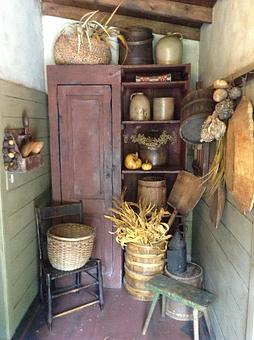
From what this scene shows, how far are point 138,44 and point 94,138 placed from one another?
0.83m

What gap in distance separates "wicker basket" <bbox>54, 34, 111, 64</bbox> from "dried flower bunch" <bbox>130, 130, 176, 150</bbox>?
0.70 metres

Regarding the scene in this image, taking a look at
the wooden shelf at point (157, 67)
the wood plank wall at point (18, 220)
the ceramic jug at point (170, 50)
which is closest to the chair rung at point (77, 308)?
the wood plank wall at point (18, 220)

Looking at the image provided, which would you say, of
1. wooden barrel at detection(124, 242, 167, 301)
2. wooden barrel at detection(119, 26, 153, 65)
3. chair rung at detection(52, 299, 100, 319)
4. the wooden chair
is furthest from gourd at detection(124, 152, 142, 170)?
chair rung at detection(52, 299, 100, 319)

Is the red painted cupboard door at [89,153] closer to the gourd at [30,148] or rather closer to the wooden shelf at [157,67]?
the wooden shelf at [157,67]

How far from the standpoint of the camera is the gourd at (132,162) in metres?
2.52

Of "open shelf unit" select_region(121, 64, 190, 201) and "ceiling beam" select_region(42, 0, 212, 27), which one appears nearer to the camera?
"ceiling beam" select_region(42, 0, 212, 27)

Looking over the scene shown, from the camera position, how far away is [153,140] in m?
2.57

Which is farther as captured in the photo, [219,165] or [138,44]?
[138,44]

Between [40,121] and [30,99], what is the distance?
0.24 meters

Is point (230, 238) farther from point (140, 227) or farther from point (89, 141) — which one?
point (89, 141)

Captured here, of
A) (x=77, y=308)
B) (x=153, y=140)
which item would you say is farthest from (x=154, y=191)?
(x=77, y=308)

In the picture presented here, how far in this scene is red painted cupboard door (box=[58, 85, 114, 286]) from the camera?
7.79 feet

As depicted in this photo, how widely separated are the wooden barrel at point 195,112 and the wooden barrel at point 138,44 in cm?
83

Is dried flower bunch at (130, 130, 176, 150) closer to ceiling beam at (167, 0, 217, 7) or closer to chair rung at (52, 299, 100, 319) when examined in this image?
ceiling beam at (167, 0, 217, 7)
